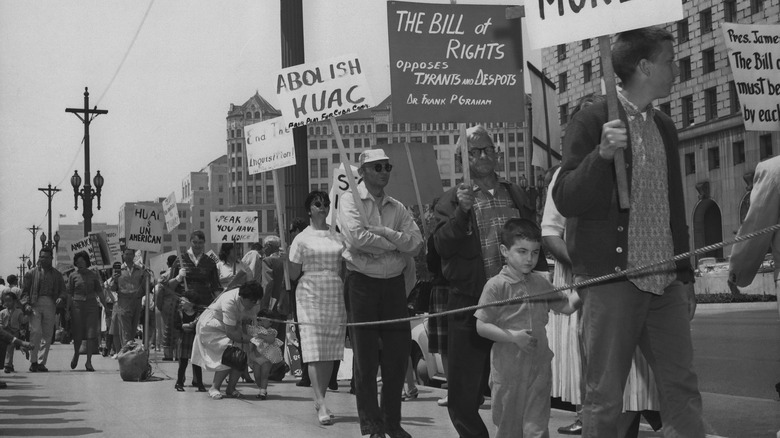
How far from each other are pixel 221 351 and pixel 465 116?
5.31m

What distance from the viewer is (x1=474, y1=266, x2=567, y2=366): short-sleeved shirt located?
567 centimetres

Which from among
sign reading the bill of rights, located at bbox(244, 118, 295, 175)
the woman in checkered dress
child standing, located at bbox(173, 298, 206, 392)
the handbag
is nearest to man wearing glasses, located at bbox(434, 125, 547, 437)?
the woman in checkered dress

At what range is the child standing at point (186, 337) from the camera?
1248 centimetres

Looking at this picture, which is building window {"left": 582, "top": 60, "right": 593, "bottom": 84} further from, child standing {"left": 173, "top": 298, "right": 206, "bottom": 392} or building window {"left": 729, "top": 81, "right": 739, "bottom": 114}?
A: child standing {"left": 173, "top": 298, "right": 206, "bottom": 392}

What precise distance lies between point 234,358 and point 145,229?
9.66 meters

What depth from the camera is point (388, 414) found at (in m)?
7.49

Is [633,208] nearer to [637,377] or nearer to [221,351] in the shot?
[637,377]

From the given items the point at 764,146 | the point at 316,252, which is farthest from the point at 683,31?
the point at 316,252

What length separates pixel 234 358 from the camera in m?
11.6

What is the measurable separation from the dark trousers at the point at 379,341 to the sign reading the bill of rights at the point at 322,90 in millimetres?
4055


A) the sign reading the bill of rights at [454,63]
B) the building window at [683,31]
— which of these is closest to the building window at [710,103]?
the building window at [683,31]

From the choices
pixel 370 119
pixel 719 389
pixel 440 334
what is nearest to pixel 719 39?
pixel 719 389

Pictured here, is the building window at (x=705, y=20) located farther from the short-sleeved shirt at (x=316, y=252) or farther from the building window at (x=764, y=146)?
the short-sleeved shirt at (x=316, y=252)

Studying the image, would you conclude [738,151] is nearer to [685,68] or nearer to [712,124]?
[712,124]
